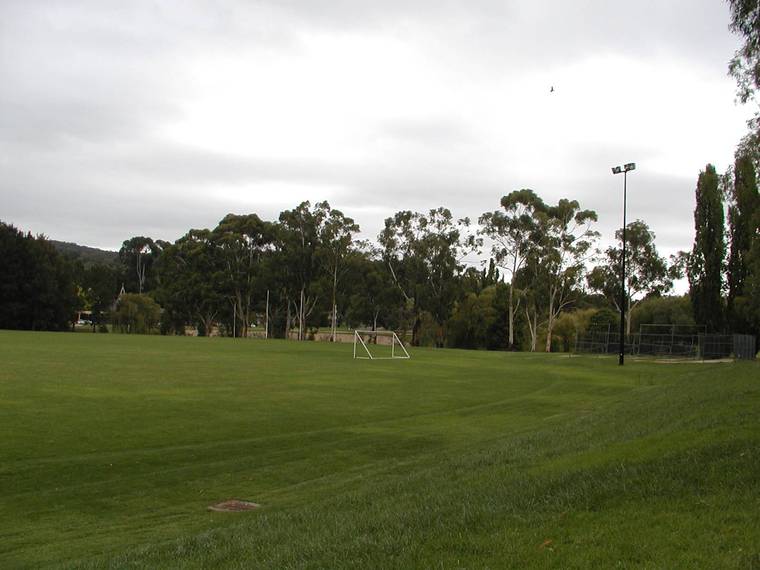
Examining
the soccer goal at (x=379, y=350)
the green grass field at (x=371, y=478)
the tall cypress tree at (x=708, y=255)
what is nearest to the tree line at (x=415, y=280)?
the tall cypress tree at (x=708, y=255)

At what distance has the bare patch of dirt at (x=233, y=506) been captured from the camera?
31.9ft

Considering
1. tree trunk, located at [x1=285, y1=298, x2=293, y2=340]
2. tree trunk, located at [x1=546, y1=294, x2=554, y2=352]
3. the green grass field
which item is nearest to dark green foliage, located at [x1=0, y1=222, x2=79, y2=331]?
tree trunk, located at [x1=285, y1=298, x2=293, y2=340]

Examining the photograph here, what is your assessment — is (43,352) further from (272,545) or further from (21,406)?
(272,545)

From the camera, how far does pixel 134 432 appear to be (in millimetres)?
15648

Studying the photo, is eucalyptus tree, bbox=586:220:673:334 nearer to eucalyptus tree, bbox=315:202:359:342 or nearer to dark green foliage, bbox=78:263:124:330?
eucalyptus tree, bbox=315:202:359:342

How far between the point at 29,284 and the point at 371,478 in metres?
95.2

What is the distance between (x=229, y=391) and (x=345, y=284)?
67673 mm

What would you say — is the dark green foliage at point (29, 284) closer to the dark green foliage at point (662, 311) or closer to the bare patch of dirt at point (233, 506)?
the dark green foliage at point (662, 311)

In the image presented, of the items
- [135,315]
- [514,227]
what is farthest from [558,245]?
[135,315]

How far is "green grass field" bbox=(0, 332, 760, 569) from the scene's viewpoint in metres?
5.96

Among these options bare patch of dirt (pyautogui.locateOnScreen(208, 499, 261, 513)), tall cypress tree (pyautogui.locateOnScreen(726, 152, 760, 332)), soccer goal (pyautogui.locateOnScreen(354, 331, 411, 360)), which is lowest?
bare patch of dirt (pyautogui.locateOnScreen(208, 499, 261, 513))

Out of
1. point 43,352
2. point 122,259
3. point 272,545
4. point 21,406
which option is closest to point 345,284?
point 43,352

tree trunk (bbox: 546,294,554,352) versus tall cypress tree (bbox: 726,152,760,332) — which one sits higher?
tall cypress tree (bbox: 726,152,760,332)

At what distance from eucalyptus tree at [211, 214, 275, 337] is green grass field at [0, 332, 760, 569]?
75194 millimetres
